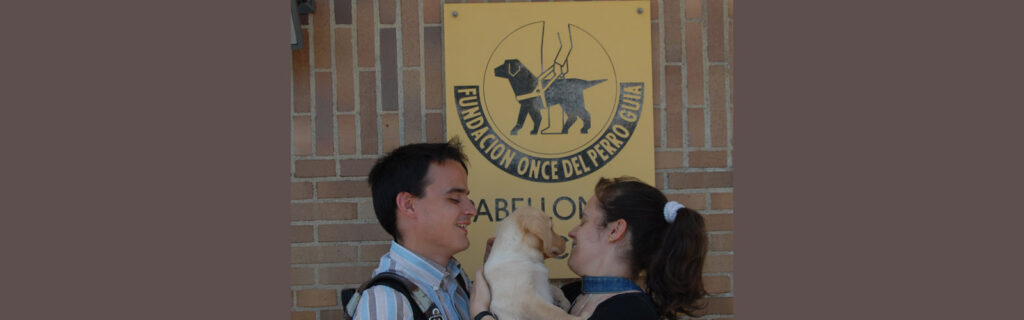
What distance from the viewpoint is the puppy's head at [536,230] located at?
310cm

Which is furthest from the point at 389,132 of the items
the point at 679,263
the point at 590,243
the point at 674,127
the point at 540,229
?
the point at 679,263

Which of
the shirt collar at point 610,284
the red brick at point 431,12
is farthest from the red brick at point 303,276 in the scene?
the shirt collar at point 610,284

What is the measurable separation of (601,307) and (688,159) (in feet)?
4.07

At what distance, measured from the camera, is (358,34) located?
3846 millimetres

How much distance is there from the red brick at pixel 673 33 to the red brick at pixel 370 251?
5.31ft

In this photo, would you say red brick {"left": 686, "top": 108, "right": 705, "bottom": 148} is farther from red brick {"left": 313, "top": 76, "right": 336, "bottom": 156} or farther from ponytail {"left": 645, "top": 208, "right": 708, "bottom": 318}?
red brick {"left": 313, "top": 76, "right": 336, "bottom": 156}

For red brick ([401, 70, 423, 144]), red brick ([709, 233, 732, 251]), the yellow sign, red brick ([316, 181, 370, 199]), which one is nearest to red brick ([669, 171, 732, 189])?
the yellow sign

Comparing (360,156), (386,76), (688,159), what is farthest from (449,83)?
(688,159)

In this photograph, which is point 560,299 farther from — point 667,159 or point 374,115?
point 374,115

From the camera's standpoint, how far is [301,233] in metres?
3.83

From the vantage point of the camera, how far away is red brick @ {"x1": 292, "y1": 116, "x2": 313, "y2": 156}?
12.5ft

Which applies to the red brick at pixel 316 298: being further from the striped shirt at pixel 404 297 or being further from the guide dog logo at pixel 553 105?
the guide dog logo at pixel 553 105

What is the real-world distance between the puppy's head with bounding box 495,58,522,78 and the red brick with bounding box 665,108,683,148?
0.74 metres

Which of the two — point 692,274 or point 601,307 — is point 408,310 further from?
point 692,274
